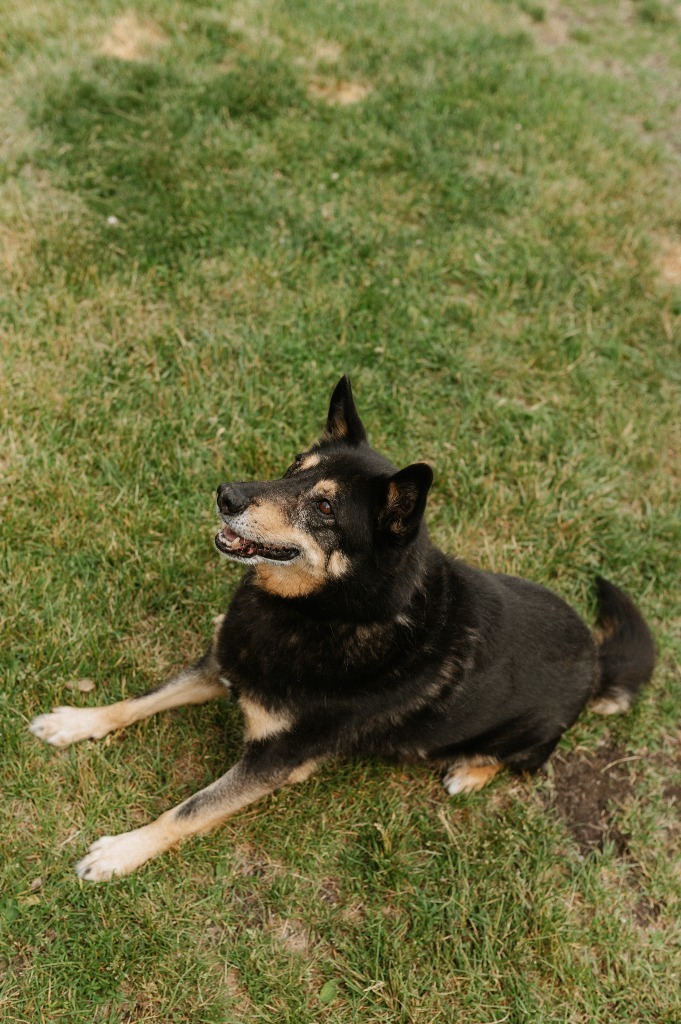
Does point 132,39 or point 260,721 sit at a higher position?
point 132,39

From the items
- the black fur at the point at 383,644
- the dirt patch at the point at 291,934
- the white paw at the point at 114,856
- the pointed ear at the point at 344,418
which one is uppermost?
the pointed ear at the point at 344,418

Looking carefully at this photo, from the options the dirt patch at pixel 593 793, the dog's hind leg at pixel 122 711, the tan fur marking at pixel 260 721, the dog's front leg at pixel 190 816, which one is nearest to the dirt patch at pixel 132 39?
the dog's hind leg at pixel 122 711

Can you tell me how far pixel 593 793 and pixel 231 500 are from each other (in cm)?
252

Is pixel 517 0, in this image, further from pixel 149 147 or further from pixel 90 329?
pixel 90 329

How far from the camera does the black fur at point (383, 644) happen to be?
2914 mm

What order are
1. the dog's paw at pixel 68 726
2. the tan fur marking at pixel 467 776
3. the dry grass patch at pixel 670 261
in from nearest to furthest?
the dog's paw at pixel 68 726
the tan fur marking at pixel 467 776
the dry grass patch at pixel 670 261

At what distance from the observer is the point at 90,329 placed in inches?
191

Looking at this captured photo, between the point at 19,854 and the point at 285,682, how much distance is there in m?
1.31

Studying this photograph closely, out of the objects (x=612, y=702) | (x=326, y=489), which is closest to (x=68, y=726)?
(x=326, y=489)

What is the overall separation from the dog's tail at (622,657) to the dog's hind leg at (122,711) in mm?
2029

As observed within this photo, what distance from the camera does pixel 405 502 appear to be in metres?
2.73

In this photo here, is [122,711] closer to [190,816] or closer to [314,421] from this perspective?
[190,816]

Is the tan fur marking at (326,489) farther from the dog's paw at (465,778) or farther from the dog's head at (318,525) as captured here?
the dog's paw at (465,778)

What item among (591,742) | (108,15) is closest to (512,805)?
(591,742)
